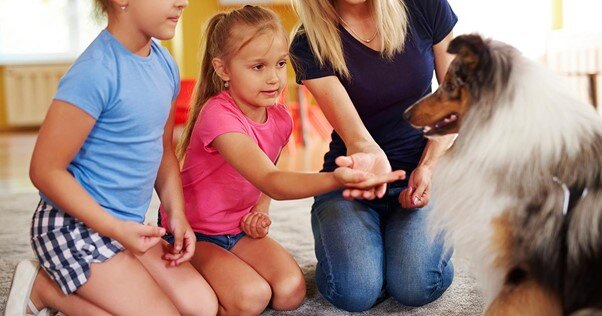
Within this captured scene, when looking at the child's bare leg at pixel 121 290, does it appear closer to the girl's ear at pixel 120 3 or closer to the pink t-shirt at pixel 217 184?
the pink t-shirt at pixel 217 184

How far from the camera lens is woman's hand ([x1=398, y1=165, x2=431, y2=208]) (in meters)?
2.15

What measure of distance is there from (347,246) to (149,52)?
0.81 meters

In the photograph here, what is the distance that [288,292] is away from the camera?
216cm

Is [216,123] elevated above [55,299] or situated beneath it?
elevated above

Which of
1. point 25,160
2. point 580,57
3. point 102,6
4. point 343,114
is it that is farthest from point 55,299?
point 580,57

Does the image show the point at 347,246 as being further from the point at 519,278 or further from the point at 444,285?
the point at 519,278

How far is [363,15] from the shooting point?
236 cm

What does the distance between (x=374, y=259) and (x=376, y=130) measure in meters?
0.44

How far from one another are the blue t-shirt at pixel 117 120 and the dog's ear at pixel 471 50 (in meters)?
0.80

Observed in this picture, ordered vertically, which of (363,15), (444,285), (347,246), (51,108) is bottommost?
(444,285)

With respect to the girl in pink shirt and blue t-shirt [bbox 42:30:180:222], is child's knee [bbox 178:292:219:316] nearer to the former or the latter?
the girl in pink shirt

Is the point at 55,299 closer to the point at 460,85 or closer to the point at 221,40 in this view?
the point at 221,40

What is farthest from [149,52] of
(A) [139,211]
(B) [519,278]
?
(B) [519,278]

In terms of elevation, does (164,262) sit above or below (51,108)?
below
